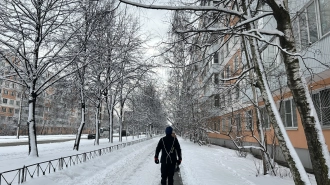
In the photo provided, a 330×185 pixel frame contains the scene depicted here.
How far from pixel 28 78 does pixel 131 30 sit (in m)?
10.6

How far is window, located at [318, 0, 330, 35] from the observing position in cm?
909

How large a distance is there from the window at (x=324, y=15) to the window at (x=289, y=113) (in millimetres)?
5454

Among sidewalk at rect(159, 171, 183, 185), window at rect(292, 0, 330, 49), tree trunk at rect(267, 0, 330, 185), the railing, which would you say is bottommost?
sidewalk at rect(159, 171, 183, 185)

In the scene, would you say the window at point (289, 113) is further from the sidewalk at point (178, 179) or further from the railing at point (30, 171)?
the railing at point (30, 171)

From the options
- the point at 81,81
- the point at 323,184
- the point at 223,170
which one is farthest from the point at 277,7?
the point at 81,81

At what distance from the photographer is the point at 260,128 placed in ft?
31.4

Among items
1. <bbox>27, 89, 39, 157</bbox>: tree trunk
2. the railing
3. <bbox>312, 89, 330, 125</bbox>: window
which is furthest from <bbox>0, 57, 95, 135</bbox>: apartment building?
<bbox>312, 89, 330, 125</bbox>: window

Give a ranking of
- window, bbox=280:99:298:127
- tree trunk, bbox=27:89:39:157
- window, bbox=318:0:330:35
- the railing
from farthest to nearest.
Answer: window, bbox=280:99:298:127 < tree trunk, bbox=27:89:39:157 < window, bbox=318:0:330:35 < the railing

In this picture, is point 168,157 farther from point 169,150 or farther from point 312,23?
point 312,23

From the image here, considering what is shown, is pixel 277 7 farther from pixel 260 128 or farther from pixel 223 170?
pixel 223 170

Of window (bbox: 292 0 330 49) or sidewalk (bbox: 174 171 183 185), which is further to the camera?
window (bbox: 292 0 330 49)

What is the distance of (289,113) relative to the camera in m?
14.1

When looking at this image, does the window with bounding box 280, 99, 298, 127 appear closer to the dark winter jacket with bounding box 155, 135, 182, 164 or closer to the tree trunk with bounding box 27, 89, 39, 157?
the dark winter jacket with bounding box 155, 135, 182, 164

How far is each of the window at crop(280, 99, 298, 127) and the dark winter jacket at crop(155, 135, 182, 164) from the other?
9.49 meters
